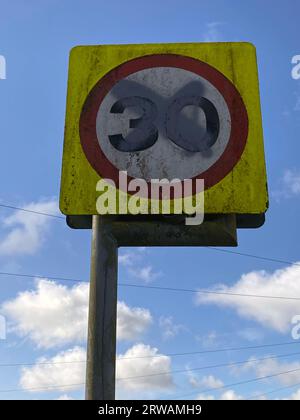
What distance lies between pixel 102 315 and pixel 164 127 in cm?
187

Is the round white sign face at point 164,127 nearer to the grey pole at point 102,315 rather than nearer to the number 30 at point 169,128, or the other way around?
the number 30 at point 169,128

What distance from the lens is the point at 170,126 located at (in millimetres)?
4738

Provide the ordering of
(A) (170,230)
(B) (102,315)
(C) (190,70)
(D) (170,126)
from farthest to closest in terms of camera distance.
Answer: (C) (190,70), (D) (170,126), (A) (170,230), (B) (102,315)

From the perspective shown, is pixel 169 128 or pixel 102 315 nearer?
pixel 102 315

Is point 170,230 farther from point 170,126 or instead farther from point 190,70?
point 190,70

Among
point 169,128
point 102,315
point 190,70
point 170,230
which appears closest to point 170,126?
point 169,128

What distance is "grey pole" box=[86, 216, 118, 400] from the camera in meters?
4.05

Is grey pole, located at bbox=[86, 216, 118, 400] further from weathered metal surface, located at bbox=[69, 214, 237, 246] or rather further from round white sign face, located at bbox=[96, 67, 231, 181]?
round white sign face, located at bbox=[96, 67, 231, 181]

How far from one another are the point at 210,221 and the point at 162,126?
3.39 ft

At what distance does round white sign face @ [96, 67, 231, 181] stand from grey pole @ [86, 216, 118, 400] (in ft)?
2.34

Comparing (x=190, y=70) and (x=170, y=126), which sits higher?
(x=190, y=70)
